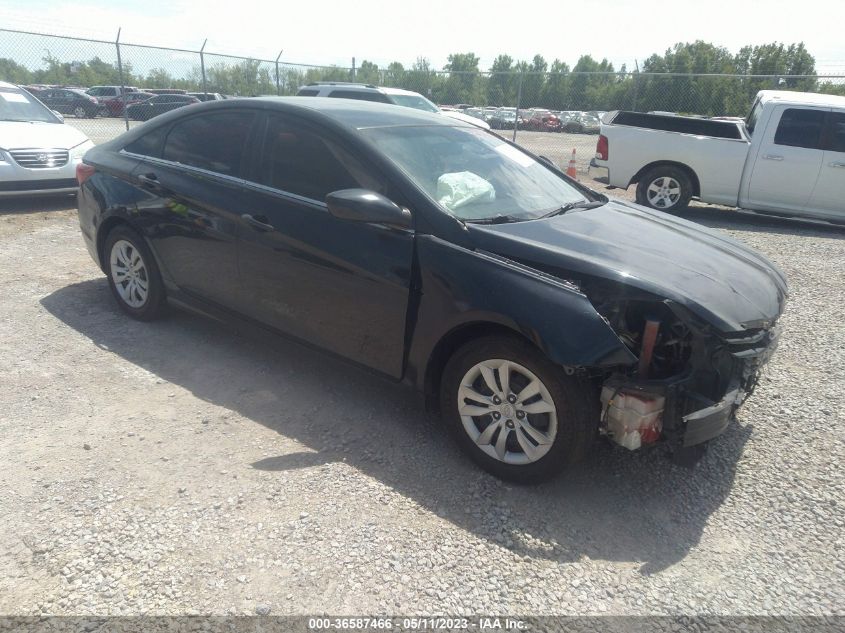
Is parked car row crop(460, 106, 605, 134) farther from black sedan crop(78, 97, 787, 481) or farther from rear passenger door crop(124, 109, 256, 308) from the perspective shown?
black sedan crop(78, 97, 787, 481)

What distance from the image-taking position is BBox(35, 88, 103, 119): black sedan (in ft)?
58.5

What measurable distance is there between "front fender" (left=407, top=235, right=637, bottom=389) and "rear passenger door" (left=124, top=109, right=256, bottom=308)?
4.77 ft

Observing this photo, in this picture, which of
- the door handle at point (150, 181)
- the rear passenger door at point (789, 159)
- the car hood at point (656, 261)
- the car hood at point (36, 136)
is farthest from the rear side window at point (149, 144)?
the rear passenger door at point (789, 159)

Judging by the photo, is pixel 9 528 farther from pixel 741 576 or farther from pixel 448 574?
pixel 741 576

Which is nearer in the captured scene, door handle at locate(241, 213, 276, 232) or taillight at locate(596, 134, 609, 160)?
door handle at locate(241, 213, 276, 232)

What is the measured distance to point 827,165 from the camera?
29.7 ft

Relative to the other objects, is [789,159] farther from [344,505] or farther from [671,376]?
[344,505]

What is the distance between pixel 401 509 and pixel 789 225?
31.8 feet

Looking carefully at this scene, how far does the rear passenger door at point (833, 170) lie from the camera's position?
9.05 meters

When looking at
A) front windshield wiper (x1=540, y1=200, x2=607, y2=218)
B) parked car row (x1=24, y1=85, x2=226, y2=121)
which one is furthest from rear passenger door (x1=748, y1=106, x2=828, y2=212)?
parked car row (x1=24, y1=85, x2=226, y2=121)

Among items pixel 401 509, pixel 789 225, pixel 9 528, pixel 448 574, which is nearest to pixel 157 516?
pixel 9 528

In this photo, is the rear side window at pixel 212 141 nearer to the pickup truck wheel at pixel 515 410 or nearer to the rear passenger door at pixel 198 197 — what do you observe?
the rear passenger door at pixel 198 197

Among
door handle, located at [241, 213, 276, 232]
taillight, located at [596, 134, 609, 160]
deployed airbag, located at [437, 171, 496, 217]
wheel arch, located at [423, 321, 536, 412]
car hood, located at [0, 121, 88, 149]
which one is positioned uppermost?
deployed airbag, located at [437, 171, 496, 217]

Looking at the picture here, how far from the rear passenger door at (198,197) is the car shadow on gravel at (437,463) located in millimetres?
507
